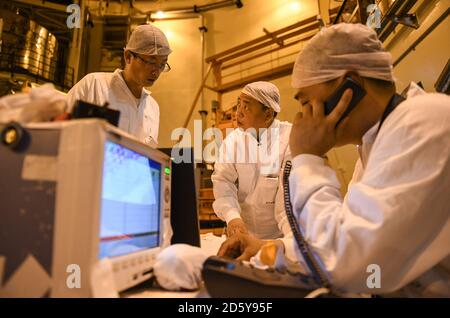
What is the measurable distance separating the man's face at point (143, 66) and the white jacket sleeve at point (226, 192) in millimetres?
654

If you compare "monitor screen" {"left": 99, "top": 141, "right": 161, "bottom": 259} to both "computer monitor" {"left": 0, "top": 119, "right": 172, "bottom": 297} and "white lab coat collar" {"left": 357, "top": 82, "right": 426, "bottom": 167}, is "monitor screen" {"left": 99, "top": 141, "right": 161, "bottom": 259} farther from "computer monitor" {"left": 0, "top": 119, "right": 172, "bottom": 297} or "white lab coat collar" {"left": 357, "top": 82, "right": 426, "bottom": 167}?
"white lab coat collar" {"left": 357, "top": 82, "right": 426, "bottom": 167}

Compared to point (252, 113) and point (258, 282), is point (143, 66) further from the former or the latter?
point (258, 282)

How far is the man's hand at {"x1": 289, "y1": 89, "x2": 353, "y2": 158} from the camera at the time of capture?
0.75 meters

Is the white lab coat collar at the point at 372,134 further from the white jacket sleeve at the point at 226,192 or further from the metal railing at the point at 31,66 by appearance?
the metal railing at the point at 31,66

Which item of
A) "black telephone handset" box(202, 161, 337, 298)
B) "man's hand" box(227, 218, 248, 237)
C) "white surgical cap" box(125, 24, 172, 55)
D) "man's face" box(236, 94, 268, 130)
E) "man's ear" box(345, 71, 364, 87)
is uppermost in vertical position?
"white surgical cap" box(125, 24, 172, 55)

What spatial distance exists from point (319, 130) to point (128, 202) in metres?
0.50

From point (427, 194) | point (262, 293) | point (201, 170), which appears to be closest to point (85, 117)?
point (262, 293)

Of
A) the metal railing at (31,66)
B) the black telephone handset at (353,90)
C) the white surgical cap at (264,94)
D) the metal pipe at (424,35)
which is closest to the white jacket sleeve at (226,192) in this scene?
the white surgical cap at (264,94)

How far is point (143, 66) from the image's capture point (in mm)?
1689

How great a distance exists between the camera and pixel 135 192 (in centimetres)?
65

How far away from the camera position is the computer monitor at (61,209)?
47cm

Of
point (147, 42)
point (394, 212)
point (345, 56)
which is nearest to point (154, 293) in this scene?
point (394, 212)

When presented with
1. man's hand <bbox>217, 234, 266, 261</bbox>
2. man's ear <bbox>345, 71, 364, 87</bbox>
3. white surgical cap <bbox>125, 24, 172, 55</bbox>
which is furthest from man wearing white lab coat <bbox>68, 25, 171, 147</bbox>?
man's ear <bbox>345, 71, 364, 87</bbox>

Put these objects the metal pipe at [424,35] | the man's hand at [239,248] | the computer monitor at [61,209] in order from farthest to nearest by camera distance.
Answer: the metal pipe at [424,35]
the man's hand at [239,248]
the computer monitor at [61,209]
